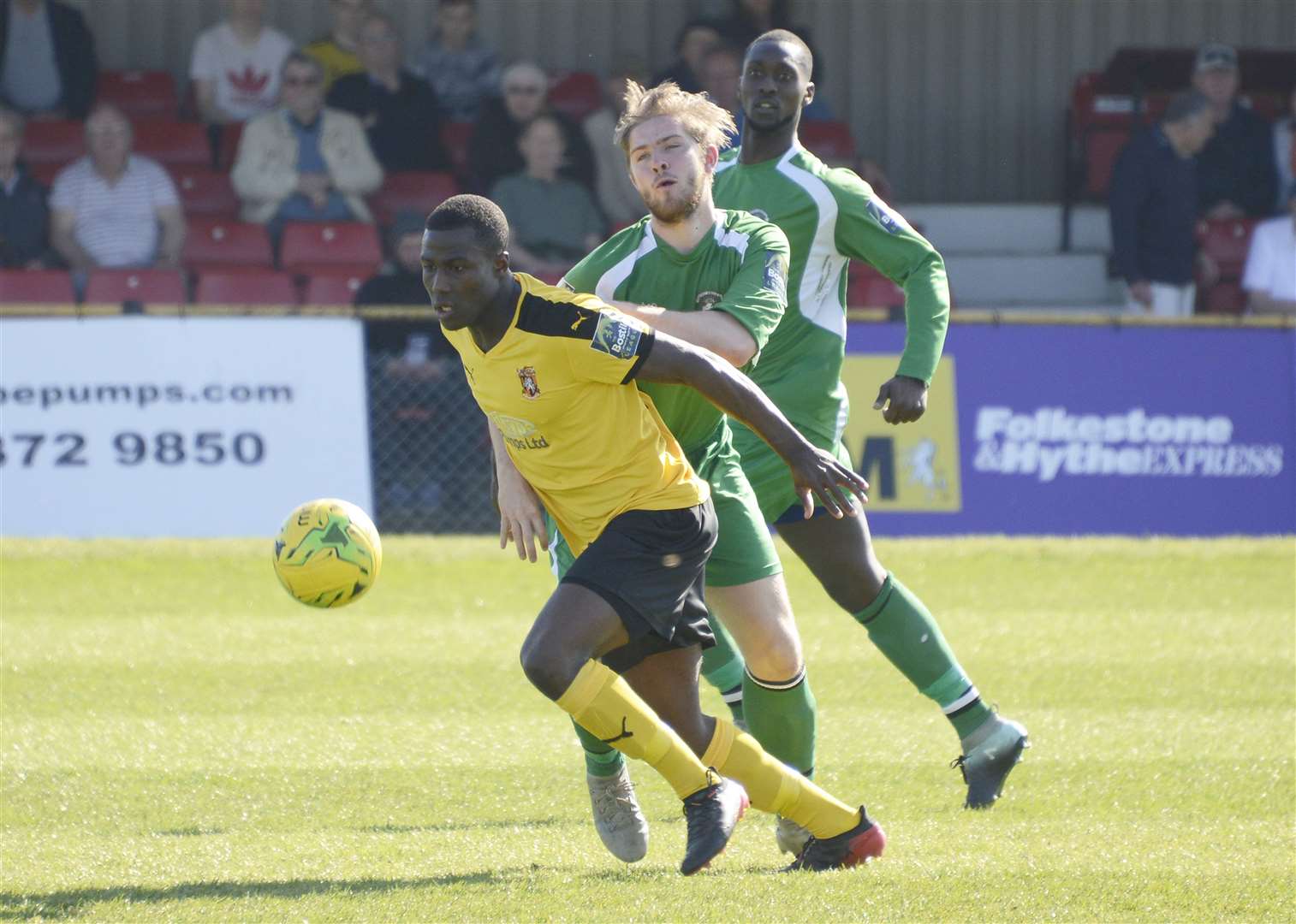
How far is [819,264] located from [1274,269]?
8673 millimetres

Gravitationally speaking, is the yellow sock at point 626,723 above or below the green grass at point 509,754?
above

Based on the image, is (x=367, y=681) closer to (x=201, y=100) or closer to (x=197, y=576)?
(x=197, y=576)

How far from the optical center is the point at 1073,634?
8.73 meters

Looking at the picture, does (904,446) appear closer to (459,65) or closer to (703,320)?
(459,65)

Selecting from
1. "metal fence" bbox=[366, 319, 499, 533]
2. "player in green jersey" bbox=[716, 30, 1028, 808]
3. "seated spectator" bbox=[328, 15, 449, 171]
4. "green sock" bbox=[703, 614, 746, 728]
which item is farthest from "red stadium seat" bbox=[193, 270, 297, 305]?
"player in green jersey" bbox=[716, 30, 1028, 808]

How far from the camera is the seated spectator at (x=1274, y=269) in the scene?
13078 mm

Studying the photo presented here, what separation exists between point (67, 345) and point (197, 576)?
63.5 inches

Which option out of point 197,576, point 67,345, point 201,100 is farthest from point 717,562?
point 201,100

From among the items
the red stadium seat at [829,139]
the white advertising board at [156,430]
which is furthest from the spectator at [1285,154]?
the white advertising board at [156,430]

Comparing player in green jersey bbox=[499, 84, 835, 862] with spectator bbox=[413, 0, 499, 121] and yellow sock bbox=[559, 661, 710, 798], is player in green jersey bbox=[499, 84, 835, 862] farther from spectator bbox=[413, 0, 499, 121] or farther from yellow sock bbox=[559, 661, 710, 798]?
spectator bbox=[413, 0, 499, 121]

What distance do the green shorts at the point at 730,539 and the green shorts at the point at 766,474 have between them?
464 millimetres

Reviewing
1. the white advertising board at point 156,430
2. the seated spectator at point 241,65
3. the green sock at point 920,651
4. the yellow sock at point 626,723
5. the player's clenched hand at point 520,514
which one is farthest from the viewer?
the seated spectator at point 241,65

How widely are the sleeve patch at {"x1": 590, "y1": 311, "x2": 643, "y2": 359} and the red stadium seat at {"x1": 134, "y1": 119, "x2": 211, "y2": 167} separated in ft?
35.0

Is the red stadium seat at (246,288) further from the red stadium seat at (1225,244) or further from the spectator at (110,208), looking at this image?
the red stadium seat at (1225,244)
